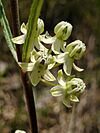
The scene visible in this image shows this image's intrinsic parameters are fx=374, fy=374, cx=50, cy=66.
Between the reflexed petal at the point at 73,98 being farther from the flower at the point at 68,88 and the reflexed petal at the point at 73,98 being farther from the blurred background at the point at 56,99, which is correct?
the blurred background at the point at 56,99

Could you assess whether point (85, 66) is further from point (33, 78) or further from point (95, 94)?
point (33, 78)

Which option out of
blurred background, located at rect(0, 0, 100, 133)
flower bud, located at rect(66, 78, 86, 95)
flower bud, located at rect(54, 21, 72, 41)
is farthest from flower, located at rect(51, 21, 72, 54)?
blurred background, located at rect(0, 0, 100, 133)

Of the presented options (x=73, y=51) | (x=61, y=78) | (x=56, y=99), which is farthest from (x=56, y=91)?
(x=56, y=99)

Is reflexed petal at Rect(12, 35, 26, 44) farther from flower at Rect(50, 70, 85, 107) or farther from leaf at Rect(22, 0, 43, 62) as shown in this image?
flower at Rect(50, 70, 85, 107)

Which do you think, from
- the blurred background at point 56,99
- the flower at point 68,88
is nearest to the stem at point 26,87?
the flower at point 68,88

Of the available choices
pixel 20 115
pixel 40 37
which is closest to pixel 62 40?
pixel 40 37

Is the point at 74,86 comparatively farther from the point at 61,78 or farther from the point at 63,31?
the point at 63,31
